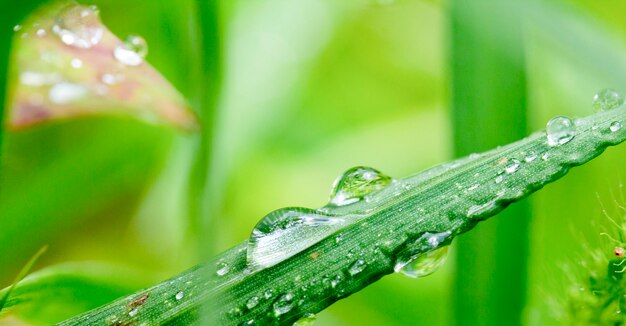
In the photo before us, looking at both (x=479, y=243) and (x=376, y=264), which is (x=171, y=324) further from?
(x=479, y=243)

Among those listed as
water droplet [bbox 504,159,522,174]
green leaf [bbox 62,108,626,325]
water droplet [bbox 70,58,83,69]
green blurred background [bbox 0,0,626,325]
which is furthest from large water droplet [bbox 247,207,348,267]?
water droplet [bbox 70,58,83,69]

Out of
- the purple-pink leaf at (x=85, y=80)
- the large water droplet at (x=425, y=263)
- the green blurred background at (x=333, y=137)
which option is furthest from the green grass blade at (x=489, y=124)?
the purple-pink leaf at (x=85, y=80)

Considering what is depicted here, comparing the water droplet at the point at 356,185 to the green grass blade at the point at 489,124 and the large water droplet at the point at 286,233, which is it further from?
the green grass blade at the point at 489,124

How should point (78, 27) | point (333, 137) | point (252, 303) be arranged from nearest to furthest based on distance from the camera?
1. point (252, 303)
2. point (78, 27)
3. point (333, 137)

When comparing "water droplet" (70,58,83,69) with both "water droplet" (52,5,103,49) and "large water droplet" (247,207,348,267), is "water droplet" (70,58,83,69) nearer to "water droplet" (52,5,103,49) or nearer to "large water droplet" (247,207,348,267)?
"water droplet" (52,5,103,49)

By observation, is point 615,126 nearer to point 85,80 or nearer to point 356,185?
point 356,185

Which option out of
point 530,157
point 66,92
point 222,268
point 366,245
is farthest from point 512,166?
point 66,92
